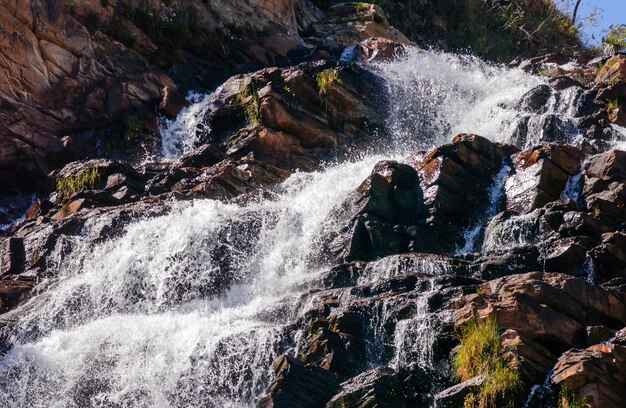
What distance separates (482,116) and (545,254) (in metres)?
8.54

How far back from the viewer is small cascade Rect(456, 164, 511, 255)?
14305mm

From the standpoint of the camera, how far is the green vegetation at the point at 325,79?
66.4ft

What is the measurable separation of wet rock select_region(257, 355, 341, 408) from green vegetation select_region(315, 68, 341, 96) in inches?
430

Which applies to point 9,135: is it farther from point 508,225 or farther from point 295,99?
point 508,225

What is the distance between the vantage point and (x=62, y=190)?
732 inches

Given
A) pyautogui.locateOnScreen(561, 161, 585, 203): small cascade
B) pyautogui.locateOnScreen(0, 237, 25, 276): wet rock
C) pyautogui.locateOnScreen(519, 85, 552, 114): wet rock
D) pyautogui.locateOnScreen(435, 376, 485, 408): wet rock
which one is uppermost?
pyautogui.locateOnScreen(519, 85, 552, 114): wet rock

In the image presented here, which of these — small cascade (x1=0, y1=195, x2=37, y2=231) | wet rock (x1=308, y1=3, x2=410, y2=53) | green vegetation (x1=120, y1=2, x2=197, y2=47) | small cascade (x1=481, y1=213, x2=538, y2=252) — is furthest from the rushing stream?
wet rock (x1=308, y1=3, x2=410, y2=53)

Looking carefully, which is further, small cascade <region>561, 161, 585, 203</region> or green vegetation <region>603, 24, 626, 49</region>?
green vegetation <region>603, 24, 626, 49</region>

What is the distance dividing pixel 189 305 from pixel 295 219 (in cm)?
250

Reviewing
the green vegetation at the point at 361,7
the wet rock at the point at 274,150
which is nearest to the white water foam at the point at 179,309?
the wet rock at the point at 274,150

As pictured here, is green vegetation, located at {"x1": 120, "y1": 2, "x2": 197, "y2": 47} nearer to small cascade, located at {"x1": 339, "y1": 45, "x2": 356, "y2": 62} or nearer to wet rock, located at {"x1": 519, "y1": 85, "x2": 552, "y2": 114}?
small cascade, located at {"x1": 339, "y1": 45, "x2": 356, "y2": 62}

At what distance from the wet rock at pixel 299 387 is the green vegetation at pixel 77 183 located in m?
9.32

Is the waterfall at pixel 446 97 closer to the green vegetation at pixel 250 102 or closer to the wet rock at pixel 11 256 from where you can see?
the green vegetation at pixel 250 102

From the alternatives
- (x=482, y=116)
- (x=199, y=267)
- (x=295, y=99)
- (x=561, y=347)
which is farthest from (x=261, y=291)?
(x=482, y=116)
